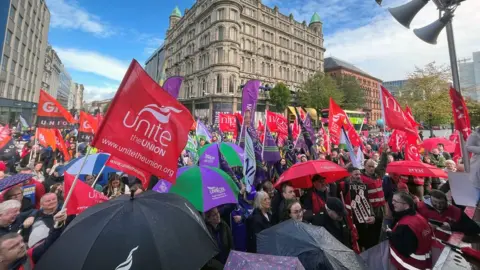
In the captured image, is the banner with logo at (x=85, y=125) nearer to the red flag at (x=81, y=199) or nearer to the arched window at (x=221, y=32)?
the red flag at (x=81, y=199)

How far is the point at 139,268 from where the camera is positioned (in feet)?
5.69

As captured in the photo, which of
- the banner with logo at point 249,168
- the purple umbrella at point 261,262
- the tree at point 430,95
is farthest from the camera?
the tree at point 430,95

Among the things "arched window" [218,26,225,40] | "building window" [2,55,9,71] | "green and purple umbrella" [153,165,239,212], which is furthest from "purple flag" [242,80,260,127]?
"arched window" [218,26,225,40]

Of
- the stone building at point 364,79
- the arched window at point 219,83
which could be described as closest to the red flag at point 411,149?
the arched window at point 219,83

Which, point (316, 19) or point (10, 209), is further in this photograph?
point (316, 19)

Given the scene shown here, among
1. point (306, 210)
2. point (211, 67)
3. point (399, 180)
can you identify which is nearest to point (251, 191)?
point (306, 210)

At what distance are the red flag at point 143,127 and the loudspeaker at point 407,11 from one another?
10.5ft

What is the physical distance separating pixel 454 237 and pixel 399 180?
2.48 meters

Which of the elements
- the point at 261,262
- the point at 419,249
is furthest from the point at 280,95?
the point at 261,262

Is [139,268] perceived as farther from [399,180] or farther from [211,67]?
[211,67]

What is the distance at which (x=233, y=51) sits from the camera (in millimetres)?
43531

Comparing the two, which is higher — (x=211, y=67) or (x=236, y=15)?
(x=236, y=15)

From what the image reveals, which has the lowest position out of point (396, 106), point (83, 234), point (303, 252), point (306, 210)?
point (306, 210)

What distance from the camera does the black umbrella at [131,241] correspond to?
5.69ft
